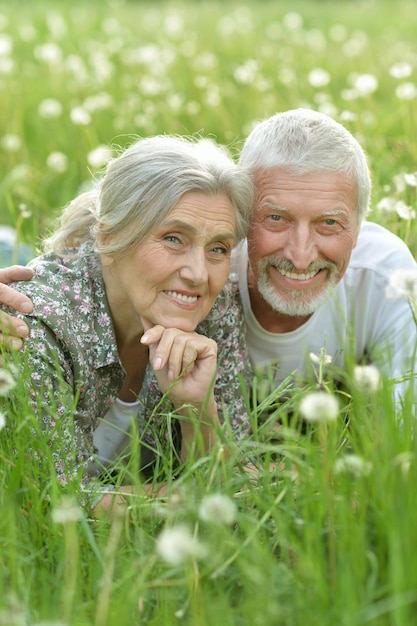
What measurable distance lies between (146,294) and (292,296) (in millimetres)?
602

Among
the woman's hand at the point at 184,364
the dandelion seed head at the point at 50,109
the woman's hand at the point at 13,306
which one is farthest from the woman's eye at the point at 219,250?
the dandelion seed head at the point at 50,109

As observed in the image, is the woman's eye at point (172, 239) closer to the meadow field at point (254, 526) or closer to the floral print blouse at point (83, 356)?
the floral print blouse at point (83, 356)

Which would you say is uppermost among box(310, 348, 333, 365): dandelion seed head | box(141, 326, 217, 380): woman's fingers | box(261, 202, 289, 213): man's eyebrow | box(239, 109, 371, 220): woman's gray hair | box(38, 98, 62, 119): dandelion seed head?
box(38, 98, 62, 119): dandelion seed head

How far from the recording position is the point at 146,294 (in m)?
3.08

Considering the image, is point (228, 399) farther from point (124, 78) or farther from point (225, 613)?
point (124, 78)

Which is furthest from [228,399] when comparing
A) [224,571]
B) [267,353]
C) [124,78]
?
[124,78]

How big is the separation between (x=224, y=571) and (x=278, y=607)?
30 centimetres

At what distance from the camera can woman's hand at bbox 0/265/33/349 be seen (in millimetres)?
2832

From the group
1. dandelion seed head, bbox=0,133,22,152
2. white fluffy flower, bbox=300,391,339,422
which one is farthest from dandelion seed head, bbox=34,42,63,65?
white fluffy flower, bbox=300,391,339,422

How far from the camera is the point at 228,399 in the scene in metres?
3.39

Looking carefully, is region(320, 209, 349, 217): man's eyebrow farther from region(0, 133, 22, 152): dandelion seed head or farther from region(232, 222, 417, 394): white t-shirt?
region(0, 133, 22, 152): dandelion seed head

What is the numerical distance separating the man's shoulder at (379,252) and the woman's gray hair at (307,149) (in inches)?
9.6

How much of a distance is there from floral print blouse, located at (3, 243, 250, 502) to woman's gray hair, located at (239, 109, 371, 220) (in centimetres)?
46

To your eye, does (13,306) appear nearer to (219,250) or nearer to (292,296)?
(219,250)
